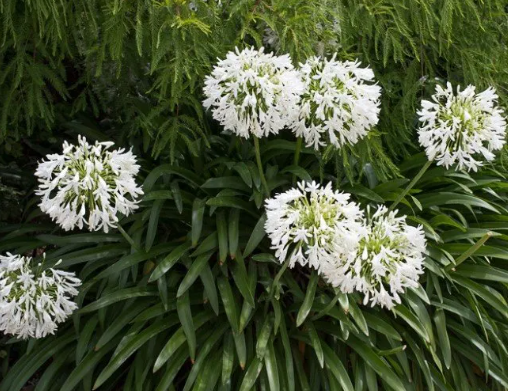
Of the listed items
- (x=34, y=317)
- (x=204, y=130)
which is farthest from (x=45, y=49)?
(x=34, y=317)

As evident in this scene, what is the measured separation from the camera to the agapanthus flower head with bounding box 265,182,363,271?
6.29ft

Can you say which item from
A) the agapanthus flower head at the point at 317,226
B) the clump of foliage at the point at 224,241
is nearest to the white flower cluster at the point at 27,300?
the clump of foliage at the point at 224,241

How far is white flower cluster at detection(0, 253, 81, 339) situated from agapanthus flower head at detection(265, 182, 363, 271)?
2.41 ft

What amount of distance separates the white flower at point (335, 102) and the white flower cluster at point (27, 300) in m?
0.92

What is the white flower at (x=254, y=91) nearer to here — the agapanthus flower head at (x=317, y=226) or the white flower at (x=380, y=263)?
→ the agapanthus flower head at (x=317, y=226)

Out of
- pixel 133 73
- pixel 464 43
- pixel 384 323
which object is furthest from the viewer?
pixel 464 43

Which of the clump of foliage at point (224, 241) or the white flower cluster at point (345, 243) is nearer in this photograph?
the white flower cluster at point (345, 243)

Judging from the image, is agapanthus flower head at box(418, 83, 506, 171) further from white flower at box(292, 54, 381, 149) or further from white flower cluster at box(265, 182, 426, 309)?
white flower cluster at box(265, 182, 426, 309)

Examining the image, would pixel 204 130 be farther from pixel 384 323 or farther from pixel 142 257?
pixel 384 323

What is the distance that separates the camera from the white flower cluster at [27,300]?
7.11ft

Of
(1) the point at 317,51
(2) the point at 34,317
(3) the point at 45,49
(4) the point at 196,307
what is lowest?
(2) the point at 34,317

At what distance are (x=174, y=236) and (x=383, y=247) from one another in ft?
3.69

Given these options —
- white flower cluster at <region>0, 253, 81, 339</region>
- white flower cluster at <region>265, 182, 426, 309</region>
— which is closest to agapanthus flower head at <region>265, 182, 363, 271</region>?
white flower cluster at <region>265, 182, 426, 309</region>

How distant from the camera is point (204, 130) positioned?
293 centimetres
